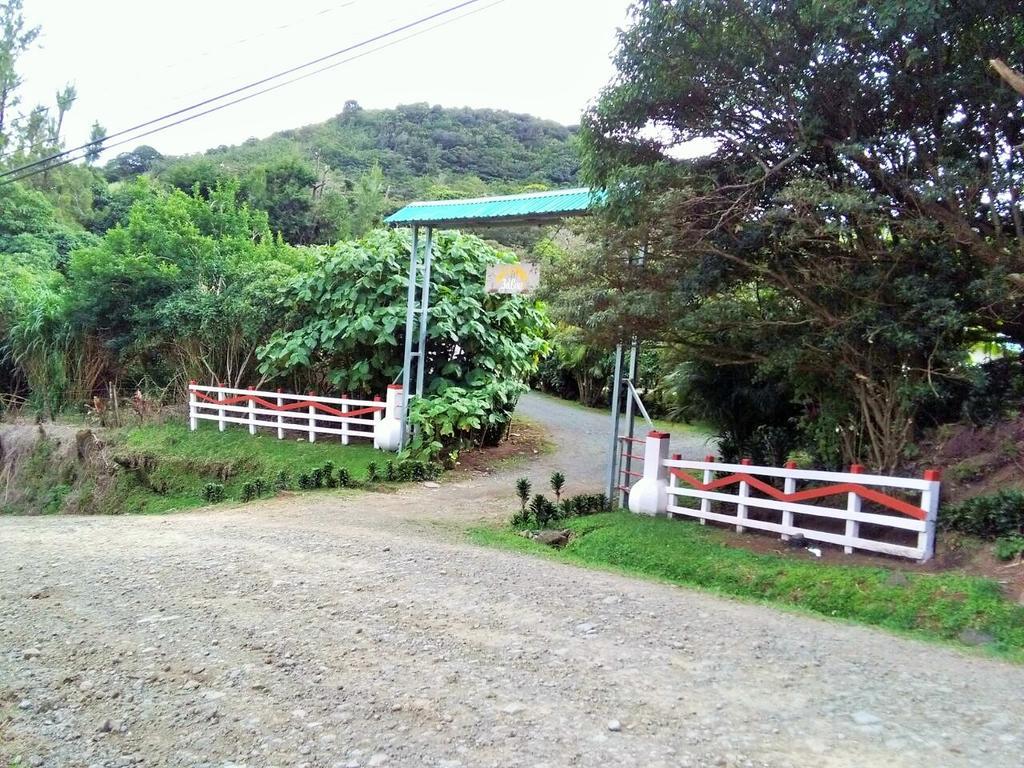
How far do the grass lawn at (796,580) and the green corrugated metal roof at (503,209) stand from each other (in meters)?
4.47

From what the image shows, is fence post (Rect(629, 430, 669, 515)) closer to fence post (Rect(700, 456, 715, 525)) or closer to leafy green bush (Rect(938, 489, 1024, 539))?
fence post (Rect(700, 456, 715, 525))

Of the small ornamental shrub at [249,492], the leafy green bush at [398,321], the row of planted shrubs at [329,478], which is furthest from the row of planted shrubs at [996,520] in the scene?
the small ornamental shrub at [249,492]

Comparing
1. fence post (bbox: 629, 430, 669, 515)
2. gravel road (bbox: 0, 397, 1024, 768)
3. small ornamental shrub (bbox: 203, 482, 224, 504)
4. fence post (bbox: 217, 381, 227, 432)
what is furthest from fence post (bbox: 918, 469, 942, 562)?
fence post (bbox: 217, 381, 227, 432)

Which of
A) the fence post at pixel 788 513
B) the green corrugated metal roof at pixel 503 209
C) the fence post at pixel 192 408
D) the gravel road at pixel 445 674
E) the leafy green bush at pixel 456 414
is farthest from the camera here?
the fence post at pixel 192 408

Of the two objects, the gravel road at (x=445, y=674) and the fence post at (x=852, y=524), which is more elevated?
the fence post at (x=852, y=524)

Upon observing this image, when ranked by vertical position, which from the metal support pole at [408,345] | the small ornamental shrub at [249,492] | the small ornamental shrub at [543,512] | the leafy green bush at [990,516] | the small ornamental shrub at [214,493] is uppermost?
the metal support pole at [408,345]

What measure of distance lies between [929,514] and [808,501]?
2.49 meters

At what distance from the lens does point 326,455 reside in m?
15.5

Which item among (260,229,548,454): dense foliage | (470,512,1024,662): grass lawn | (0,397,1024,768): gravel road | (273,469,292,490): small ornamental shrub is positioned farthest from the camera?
(260,229,548,454): dense foliage

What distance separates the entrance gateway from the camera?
1130cm

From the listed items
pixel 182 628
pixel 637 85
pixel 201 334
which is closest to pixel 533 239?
pixel 201 334

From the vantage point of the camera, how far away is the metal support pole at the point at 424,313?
14547mm

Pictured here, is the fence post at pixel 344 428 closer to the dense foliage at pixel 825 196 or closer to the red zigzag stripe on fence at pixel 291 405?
the red zigzag stripe on fence at pixel 291 405

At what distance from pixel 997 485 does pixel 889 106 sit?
3.70 meters
